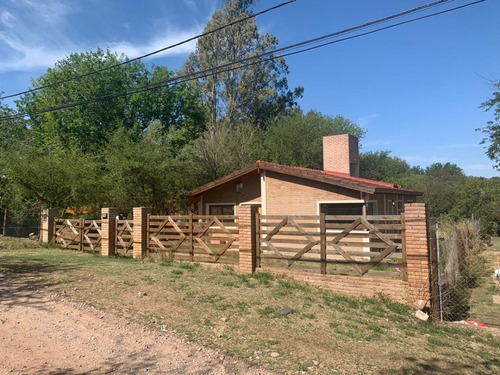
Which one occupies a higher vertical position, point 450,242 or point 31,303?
point 450,242

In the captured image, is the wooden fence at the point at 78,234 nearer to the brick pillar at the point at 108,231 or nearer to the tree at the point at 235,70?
the brick pillar at the point at 108,231

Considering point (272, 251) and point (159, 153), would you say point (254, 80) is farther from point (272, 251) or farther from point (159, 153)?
point (272, 251)

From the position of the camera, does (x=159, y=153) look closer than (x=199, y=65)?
Yes

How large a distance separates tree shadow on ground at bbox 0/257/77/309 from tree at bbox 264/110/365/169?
2080 cm

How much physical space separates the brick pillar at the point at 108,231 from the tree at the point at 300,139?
17373 mm

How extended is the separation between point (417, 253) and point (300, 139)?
981 inches

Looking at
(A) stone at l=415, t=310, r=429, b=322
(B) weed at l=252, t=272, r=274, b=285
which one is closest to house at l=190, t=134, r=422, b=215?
(B) weed at l=252, t=272, r=274, b=285

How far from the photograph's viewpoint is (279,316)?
653 cm

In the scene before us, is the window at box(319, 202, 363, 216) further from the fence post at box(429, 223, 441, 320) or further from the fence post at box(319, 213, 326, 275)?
the fence post at box(429, 223, 441, 320)

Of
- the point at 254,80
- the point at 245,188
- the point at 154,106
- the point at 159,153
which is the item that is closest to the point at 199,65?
the point at 254,80

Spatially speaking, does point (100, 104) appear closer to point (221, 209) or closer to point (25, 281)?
point (221, 209)

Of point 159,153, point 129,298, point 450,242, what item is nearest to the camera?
point 129,298

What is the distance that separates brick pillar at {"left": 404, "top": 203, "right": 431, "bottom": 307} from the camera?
7.25m

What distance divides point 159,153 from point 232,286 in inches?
489
